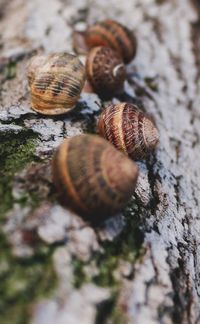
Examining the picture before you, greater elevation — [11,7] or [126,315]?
[126,315]

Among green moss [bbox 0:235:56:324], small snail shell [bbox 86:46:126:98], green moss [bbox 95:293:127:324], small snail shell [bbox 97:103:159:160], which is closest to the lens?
green moss [bbox 0:235:56:324]

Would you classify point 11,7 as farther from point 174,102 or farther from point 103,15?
point 174,102

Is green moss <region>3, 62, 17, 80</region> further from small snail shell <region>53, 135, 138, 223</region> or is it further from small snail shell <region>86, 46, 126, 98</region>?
small snail shell <region>53, 135, 138, 223</region>

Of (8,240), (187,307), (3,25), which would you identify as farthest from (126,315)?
(3,25)

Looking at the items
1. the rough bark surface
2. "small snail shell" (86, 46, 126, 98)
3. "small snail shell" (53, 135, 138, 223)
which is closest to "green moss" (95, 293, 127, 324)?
the rough bark surface

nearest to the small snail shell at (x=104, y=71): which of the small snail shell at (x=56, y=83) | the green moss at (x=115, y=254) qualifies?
the small snail shell at (x=56, y=83)

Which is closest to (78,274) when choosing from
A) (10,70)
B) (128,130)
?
(128,130)

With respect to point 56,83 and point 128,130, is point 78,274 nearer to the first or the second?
point 128,130
